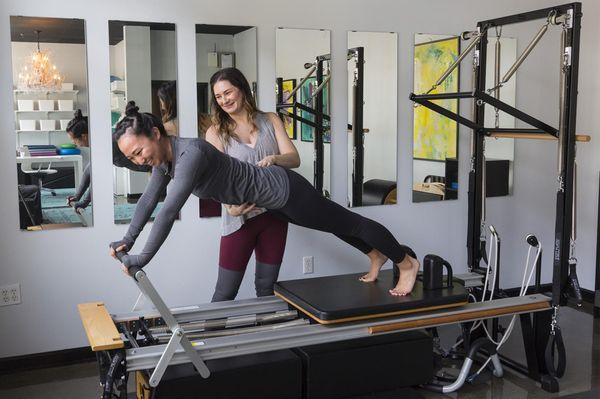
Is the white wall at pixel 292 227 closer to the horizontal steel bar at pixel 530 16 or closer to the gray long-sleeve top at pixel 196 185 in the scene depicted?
the horizontal steel bar at pixel 530 16

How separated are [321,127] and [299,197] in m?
1.29

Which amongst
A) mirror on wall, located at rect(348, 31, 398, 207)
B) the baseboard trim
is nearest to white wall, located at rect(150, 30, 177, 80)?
mirror on wall, located at rect(348, 31, 398, 207)

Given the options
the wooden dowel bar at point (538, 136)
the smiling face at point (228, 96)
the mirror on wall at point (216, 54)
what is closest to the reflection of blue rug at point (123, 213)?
the mirror on wall at point (216, 54)

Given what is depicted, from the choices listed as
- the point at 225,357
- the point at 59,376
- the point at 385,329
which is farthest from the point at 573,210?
the point at 59,376

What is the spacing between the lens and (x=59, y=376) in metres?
3.30

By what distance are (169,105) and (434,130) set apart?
168 centimetres

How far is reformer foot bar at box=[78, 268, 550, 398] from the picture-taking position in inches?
91.1

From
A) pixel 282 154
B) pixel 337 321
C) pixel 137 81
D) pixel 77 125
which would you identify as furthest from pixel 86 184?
pixel 337 321

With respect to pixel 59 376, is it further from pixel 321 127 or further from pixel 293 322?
pixel 321 127

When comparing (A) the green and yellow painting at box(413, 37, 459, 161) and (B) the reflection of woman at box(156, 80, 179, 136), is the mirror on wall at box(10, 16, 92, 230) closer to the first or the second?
(B) the reflection of woman at box(156, 80, 179, 136)

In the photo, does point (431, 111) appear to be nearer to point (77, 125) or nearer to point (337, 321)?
point (337, 321)

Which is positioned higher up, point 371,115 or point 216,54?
point 216,54

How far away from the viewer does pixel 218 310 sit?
9.56 feet

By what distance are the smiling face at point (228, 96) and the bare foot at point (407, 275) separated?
3.28 feet
